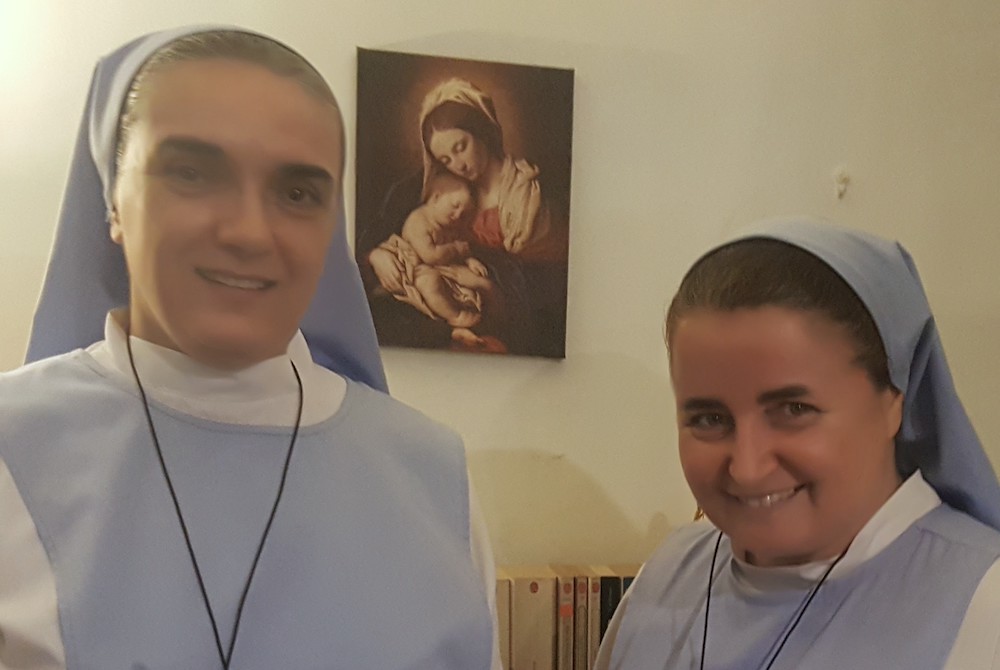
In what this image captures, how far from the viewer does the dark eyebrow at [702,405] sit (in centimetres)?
108

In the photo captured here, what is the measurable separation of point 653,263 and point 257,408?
4.32ft

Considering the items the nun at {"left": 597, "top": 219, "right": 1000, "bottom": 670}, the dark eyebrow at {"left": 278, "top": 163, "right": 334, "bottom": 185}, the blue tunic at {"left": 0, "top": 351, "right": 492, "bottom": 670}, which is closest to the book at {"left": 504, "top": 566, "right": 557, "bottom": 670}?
the nun at {"left": 597, "top": 219, "right": 1000, "bottom": 670}

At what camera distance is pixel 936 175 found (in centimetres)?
223

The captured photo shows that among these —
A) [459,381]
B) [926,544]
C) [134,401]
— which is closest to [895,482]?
[926,544]

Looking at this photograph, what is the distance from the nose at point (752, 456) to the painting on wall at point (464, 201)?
1.03 meters

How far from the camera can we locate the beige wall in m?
2.03

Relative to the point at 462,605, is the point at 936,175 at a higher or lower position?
higher

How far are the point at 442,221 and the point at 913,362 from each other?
1.15 meters

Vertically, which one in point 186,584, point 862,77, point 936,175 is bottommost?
point 186,584

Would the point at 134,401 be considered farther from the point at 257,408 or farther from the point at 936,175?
the point at 936,175

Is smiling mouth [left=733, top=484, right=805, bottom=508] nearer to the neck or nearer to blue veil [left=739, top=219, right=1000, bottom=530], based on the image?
blue veil [left=739, top=219, right=1000, bottom=530]

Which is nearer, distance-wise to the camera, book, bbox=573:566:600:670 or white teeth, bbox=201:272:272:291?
white teeth, bbox=201:272:272:291

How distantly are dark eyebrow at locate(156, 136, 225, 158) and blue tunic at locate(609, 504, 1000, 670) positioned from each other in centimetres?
88

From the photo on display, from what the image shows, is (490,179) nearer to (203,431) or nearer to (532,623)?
(532,623)
